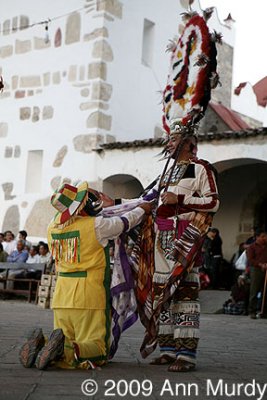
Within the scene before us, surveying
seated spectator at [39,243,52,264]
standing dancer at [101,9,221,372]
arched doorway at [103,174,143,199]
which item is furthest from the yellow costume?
arched doorway at [103,174,143,199]

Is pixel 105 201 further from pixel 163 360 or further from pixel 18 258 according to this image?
pixel 18 258

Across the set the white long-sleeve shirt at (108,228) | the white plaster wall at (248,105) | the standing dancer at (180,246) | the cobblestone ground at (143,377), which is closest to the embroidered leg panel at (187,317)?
the standing dancer at (180,246)

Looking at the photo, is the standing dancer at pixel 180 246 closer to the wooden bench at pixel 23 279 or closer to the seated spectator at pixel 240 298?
the seated spectator at pixel 240 298

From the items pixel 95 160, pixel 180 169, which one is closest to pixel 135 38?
pixel 95 160

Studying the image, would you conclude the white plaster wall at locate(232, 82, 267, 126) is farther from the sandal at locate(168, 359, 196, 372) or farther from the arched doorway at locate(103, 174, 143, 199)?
the sandal at locate(168, 359, 196, 372)

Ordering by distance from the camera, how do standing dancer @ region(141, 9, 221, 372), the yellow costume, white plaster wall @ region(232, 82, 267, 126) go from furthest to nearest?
1. white plaster wall @ region(232, 82, 267, 126)
2. standing dancer @ region(141, 9, 221, 372)
3. the yellow costume

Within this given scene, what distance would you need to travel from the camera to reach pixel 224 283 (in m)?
14.2

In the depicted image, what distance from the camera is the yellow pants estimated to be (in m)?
4.61

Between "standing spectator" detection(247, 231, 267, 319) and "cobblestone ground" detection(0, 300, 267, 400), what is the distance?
4.45 meters

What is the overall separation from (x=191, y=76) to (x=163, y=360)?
8.46 ft

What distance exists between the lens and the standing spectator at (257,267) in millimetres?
11414

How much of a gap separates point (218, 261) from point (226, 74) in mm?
11154

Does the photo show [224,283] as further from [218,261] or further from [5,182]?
[5,182]

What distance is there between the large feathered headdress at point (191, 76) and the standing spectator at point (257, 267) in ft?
16.4
